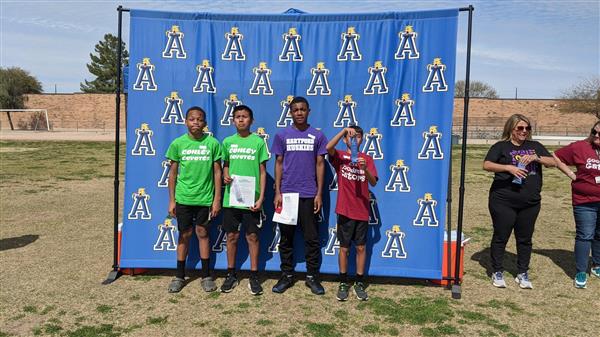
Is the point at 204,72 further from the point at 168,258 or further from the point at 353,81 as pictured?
the point at 168,258

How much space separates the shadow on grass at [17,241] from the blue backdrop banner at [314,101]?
2143 millimetres

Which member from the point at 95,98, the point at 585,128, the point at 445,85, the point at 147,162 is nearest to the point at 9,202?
the point at 147,162

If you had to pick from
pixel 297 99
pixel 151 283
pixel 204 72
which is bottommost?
pixel 151 283

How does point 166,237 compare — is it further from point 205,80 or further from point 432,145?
point 432,145

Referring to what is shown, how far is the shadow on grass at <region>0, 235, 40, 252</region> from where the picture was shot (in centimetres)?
614

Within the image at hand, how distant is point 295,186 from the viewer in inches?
175

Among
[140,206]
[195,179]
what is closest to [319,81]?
[195,179]

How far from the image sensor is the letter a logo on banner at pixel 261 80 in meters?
4.96

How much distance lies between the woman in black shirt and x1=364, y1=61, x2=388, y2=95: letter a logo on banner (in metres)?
1.36

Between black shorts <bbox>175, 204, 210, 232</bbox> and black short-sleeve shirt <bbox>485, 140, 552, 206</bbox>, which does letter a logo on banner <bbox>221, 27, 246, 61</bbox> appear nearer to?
black shorts <bbox>175, 204, 210, 232</bbox>

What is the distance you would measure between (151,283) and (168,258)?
0.36 metres

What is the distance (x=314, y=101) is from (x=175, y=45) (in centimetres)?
168

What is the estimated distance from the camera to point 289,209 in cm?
448

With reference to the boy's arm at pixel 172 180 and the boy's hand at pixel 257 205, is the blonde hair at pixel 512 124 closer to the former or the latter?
the boy's hand at pixel 257 205
